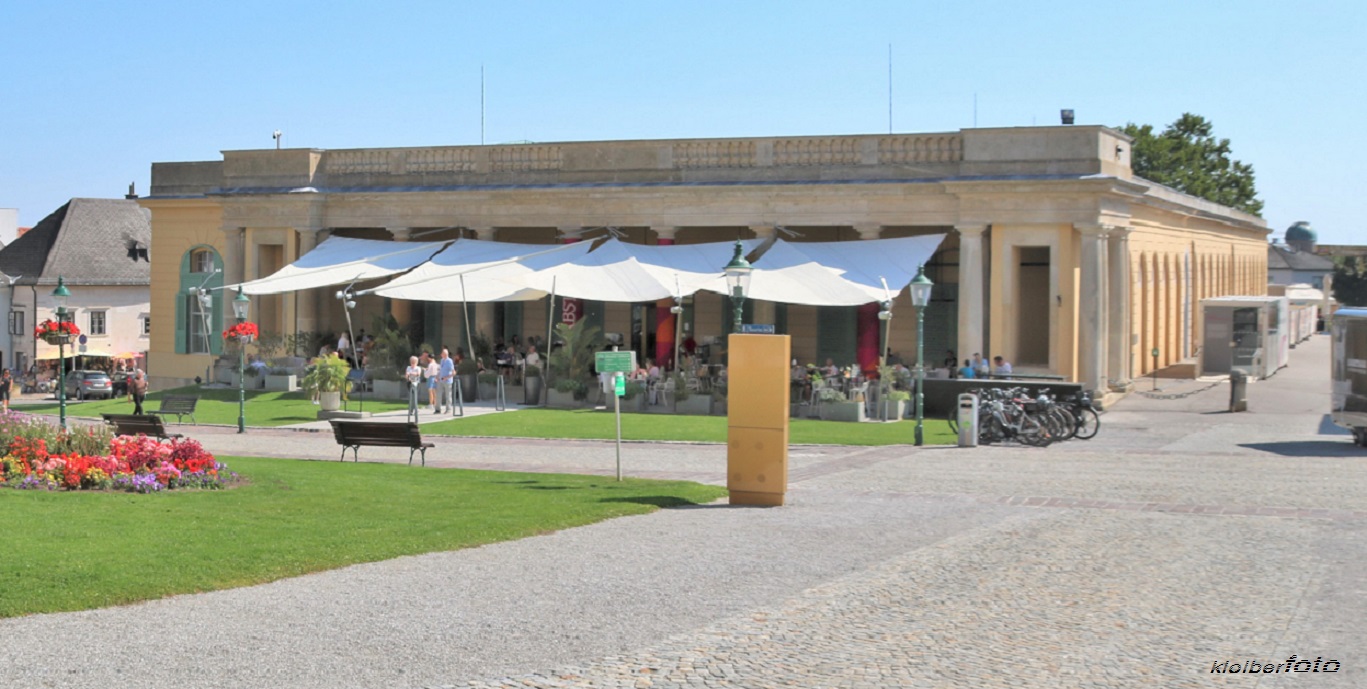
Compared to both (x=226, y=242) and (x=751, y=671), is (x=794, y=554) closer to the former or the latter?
(x=751, y=671)

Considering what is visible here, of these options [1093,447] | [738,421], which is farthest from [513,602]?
[1093,447]

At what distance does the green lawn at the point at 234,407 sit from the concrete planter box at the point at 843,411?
9.47m

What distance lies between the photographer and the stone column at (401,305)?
4200cm

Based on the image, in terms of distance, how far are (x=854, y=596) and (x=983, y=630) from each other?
4.37 feet

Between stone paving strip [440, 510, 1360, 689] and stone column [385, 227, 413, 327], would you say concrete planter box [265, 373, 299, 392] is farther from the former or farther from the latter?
stone paving strip [440, 510, 1360, 689]

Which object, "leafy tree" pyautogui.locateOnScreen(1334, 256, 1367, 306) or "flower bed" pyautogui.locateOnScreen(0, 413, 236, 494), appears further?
"leafy tree" pyautogui.locateOnScreen(1334, 256, 1367, 306)

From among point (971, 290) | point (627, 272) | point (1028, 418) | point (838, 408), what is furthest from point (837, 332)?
point (1028, 418)

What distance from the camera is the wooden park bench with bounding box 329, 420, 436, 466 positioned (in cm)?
2181

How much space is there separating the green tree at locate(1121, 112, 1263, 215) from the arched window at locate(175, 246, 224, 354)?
52.0 m

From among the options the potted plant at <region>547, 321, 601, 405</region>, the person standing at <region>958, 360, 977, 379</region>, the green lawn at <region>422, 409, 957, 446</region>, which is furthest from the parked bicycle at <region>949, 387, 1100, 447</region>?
the potted plant at <region>547, 321, 601, 405</region>

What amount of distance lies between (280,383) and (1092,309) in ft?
64.8

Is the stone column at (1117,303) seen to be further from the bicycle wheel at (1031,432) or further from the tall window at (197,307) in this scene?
the tall window at (197,307)

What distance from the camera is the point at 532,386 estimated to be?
35.4 m

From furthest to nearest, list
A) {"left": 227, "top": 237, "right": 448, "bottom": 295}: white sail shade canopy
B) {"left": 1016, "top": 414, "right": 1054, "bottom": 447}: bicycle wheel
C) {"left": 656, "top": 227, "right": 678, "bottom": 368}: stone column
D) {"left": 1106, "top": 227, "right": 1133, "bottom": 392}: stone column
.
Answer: {"left": 656, "top": 227, "right": 678, "bottom": 368}: stone column, {"left": 1106, "top": 227, "right": 1133, "bottom": 392}: stone column, {"left": 227, "top": 237, "right": 448, "bottom": 295}: white sail shade canopy, {"left": 1016, "top": 414, "right": 1054, "bottom": 447}: bicycle wheel
